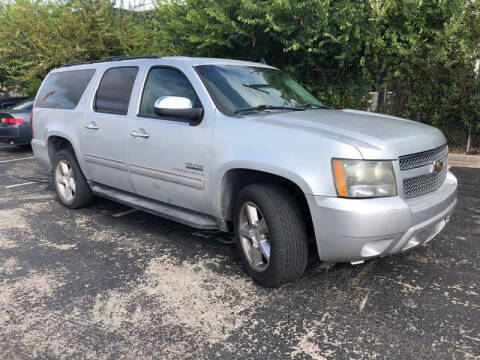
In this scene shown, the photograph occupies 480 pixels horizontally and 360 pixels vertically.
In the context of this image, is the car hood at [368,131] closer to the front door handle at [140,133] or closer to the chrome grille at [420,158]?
the chrome grille at [420,158]

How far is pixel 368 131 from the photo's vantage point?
3055 millimetres

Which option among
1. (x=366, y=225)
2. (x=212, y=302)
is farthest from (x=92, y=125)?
(x=366, y=225)

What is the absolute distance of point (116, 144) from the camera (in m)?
4.36

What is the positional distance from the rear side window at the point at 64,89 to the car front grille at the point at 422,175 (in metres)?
3.70

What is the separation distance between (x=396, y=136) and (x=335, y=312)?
1.30 metres

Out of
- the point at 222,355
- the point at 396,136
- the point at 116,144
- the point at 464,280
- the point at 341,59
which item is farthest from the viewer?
the point at 341,59

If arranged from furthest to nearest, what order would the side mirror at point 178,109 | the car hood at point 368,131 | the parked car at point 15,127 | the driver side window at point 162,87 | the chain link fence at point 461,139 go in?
the parked car at point 15,127, the chain link fence at point 461,139, the driver side window at point 162,87, the side mirror at point 178,109, the car hood at point 368,131

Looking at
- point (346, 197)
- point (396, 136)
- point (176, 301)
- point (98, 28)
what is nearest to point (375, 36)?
point (396, 136)

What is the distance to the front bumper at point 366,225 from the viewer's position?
271 centimetres

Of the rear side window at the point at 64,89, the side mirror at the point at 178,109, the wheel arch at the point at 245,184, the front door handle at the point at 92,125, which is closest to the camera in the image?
the wheel arch at the point at 245,184

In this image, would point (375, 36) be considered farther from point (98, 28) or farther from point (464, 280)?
point (98, 28)

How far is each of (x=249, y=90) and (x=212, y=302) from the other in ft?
6.15

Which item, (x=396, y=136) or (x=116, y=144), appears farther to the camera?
(x=116, y=144)

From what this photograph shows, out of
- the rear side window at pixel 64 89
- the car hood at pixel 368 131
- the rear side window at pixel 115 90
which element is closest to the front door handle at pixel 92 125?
the rear side window at pixel 115 90
